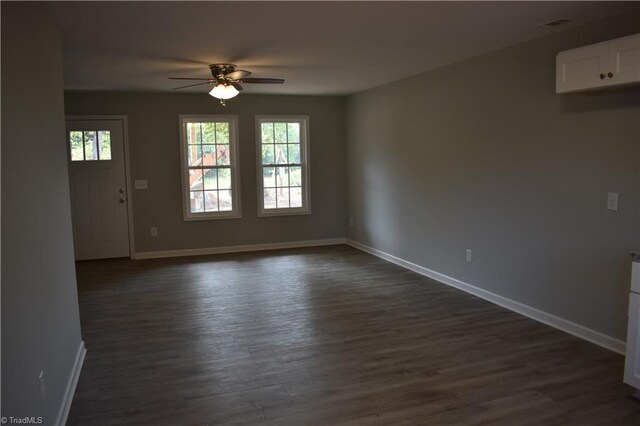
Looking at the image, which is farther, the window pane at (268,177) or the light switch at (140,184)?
the window pane at (268,177)

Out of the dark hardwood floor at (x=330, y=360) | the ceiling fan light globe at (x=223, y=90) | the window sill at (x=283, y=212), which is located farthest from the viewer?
the window sill at (x=283, y=212)

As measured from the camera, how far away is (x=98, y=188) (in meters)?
6.98

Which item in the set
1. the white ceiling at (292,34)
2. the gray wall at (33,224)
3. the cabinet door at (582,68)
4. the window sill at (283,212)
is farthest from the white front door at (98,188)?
the cabinet door at (582,68)

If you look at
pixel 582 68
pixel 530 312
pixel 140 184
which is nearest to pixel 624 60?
pixel 582 68

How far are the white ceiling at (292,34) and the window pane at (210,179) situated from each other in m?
2.10

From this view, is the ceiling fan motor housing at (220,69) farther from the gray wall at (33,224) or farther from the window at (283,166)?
the window at (283,166)

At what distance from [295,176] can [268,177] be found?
44cm

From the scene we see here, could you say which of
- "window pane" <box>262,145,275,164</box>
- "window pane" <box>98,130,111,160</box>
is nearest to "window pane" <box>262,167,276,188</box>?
"window pane" <box>262,145,275,164</box>

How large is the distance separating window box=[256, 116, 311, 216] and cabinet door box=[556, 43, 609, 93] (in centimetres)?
463

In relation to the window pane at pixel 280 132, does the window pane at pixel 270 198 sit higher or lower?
lower

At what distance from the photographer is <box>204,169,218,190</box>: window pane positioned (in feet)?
24.3

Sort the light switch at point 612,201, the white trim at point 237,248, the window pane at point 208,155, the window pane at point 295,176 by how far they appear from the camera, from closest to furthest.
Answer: the light switch at point 612,201 → the white trim at point 237,248 → the window pane at point 208,155 → the window pane at point 295,176

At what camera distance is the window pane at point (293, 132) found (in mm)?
7755

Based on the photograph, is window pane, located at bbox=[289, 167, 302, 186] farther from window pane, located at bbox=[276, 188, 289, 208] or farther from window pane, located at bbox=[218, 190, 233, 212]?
window pane, located at bbox=[218, 190, 233, 212]
